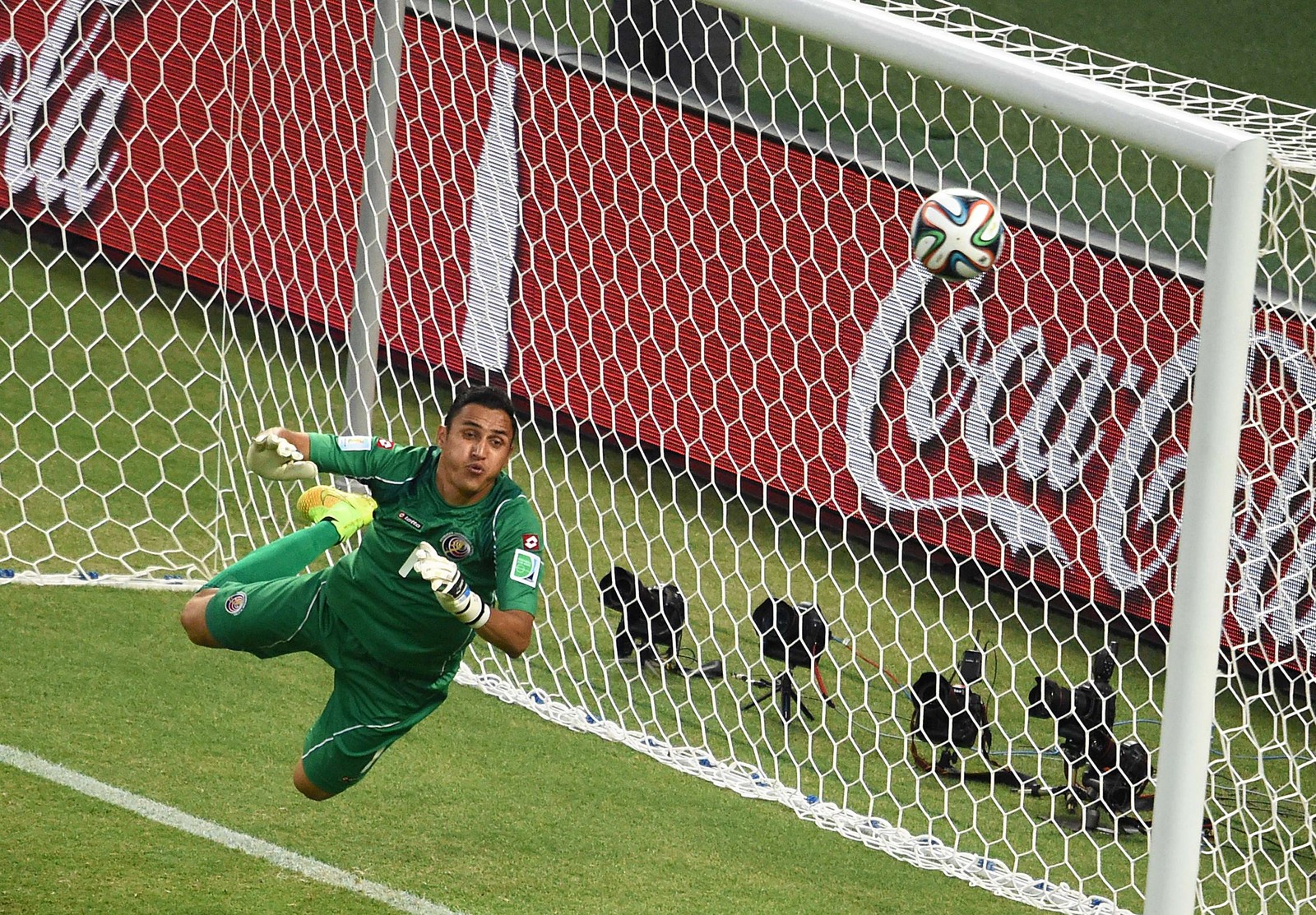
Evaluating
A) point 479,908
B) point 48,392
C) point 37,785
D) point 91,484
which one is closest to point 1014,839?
point 479,908

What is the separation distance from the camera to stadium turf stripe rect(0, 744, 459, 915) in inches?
182

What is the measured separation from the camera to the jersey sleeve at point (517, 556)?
392cm

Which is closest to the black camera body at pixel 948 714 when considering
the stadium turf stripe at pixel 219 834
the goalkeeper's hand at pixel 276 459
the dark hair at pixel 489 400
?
the stadium turf stripe at pixel 219 834

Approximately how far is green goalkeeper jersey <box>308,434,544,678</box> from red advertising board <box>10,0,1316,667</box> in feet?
6.75

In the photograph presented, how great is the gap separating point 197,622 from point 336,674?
427mm

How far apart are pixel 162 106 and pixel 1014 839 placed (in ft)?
17.4

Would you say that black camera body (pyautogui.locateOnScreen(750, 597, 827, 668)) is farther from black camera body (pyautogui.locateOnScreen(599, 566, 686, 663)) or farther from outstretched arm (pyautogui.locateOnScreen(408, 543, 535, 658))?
outstretched arm (pyautogui.locateOnScreen(408, 543, 535, 658))

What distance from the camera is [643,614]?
240 inches

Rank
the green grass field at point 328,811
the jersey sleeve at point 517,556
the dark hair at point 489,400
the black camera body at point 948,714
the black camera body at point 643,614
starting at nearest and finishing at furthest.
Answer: the jersey sleeve at point 517,556, the dark hair at point 489,400, the green grass field at point 328,811, the black camera body at point 948,714, the black camera body at point 643,614

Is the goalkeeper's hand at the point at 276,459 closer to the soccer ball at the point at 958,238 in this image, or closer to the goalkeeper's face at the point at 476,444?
the goalkeeper's face at the point at 476,444

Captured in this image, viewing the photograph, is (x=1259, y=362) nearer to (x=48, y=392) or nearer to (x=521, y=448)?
(x=521, y=448)

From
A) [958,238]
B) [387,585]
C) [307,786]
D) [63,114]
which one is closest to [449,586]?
[387,585]

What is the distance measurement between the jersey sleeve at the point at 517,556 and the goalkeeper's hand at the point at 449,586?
18 centimetres

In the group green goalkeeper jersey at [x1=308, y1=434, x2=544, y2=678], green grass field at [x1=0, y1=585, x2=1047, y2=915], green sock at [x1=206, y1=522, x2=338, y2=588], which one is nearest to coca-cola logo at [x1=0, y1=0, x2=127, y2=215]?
green grass field at [x1=0, y1=585, x2=1047, y2=915]
